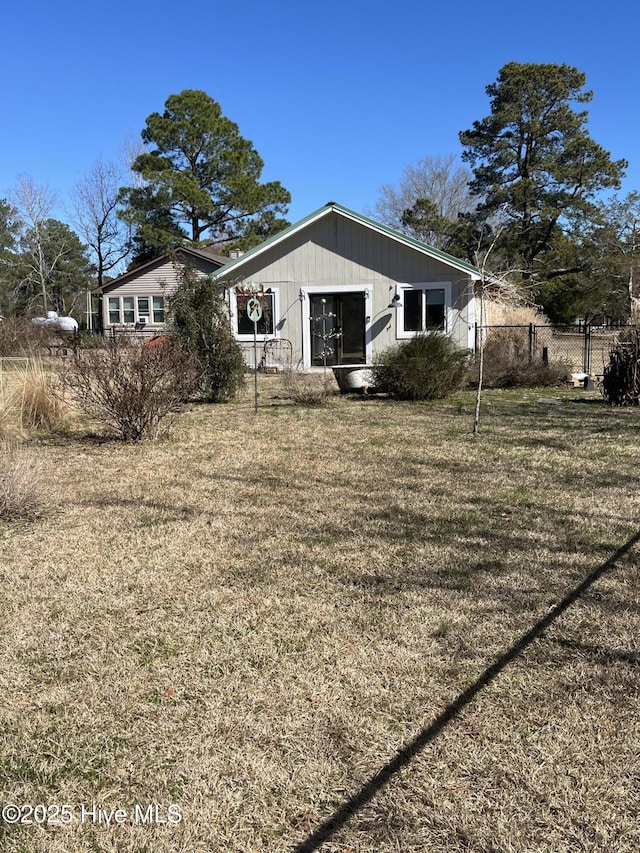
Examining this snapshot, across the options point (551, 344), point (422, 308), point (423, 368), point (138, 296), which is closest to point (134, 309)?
point (138, 296)

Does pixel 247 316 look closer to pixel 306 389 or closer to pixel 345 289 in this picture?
pixel 345 289

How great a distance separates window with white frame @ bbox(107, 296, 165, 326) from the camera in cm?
3253

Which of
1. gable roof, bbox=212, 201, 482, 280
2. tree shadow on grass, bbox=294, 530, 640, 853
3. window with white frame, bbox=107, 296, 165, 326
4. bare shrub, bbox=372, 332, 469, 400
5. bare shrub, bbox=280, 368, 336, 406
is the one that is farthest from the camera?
window with white frame, bbox=107, 296, 165, 326

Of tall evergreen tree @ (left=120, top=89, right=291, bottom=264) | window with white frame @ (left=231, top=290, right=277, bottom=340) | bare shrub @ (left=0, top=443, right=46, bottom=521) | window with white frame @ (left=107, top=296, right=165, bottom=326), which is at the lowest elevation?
bare shrub @ (left=0, top=443, right=46, bottom=521)

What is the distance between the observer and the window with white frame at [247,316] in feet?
61.4

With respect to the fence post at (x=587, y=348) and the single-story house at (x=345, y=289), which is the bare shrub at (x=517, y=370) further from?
the single-story house at (x=345, y=289)

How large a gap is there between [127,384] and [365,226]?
1208 cm

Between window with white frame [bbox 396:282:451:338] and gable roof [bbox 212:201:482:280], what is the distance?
718 mm

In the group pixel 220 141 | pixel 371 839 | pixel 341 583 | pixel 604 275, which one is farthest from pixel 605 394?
pixel 220 141

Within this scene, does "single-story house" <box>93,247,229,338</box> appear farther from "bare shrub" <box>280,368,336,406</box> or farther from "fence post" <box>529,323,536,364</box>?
"bare shrub" <box>280,368,336,406</box>

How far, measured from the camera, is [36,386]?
29.0 ft

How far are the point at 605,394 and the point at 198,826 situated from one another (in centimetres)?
1140

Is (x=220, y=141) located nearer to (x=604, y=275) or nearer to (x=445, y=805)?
(x=604, y=275)

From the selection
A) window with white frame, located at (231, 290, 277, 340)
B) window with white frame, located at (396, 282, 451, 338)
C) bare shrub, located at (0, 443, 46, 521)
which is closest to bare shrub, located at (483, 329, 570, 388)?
window with white frame, located at (396, 282, 451, 338)
